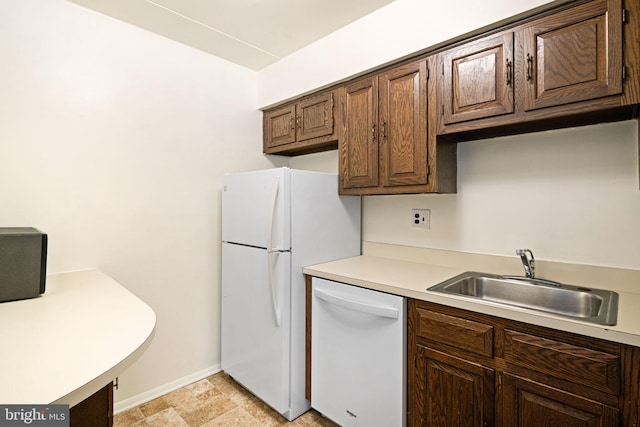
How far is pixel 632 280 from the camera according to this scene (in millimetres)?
1449

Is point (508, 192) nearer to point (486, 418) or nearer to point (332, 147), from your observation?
point (486, 418)

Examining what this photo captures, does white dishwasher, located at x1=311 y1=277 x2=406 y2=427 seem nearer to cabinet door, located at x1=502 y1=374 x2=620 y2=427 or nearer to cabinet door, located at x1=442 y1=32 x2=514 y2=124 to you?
cabinet door, located at x1=502 y1=374 x2=620 y2=427

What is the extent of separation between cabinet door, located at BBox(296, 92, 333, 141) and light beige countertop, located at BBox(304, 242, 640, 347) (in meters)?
0.90

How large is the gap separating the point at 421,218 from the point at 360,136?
667 millimetres

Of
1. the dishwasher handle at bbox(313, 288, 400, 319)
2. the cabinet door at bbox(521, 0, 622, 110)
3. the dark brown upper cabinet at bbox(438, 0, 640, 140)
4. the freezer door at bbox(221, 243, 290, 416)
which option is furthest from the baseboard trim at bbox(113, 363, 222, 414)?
the cabinet door at bbox(521, 0, 622, 110)

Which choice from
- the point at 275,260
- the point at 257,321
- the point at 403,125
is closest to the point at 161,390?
the point at 257,321

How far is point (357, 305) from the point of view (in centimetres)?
167

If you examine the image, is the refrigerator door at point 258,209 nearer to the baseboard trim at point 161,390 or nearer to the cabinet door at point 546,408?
the baseboard trim at point 161,390

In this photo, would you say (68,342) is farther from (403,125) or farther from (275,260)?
(403,125)

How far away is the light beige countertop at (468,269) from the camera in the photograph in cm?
111

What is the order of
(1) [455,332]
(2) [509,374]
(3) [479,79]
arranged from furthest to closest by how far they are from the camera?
(3) [479,79] → (1) [455,332] → (2) [509,374]

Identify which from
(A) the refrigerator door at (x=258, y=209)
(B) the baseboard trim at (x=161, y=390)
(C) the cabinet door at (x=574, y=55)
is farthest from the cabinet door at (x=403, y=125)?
(B) the baseboard trim at (x=161, y=390)

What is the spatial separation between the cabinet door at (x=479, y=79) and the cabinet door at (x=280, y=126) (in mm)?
1226

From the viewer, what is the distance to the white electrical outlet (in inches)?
Result: 83.2
